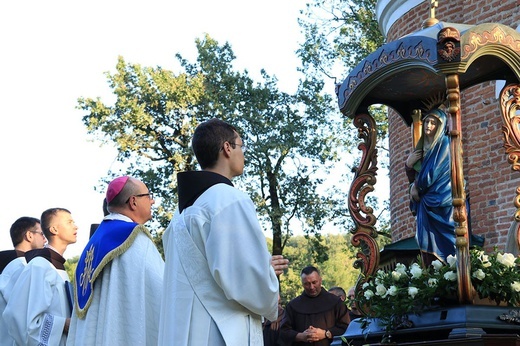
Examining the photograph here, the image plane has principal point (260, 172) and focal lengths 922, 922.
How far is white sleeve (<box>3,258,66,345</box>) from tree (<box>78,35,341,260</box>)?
17.9 m

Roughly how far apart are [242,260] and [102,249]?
2138mm

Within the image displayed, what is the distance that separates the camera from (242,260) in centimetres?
521

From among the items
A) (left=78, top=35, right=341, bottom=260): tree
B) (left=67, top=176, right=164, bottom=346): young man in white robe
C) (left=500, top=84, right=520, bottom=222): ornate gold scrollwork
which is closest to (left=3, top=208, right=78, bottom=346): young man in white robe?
(left=67, top=176, right=164, bottom=346): young man in white robe

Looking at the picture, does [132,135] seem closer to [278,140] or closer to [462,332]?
[278,140]

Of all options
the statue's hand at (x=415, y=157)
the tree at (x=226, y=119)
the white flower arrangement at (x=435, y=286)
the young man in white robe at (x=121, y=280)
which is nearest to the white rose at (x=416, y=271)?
the white flower arrangement at (x=435, y=286)

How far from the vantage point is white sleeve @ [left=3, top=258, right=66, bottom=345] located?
26.6 ft

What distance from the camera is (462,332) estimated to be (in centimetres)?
641

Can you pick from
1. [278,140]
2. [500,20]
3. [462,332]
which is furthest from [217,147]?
[278,140]

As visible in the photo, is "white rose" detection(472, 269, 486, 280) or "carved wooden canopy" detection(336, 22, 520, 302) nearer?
"white rose" detection(472, 269, 486, 280)

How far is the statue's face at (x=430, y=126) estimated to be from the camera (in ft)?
26.6

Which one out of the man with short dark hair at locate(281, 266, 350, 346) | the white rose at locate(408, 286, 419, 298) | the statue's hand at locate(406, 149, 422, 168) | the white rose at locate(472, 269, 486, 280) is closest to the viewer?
the white rose at locate(472, 269, 486, 280)

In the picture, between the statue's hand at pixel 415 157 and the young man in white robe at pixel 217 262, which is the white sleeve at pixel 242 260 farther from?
the statue's hand at pixel 415 157

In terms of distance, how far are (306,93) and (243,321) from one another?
2261cm

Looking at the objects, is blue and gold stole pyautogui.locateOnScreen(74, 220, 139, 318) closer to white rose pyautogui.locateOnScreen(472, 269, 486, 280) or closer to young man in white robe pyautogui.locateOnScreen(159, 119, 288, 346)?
young man in white robe pyautogui.locateOnScreen(159, 119, 288, 346)
